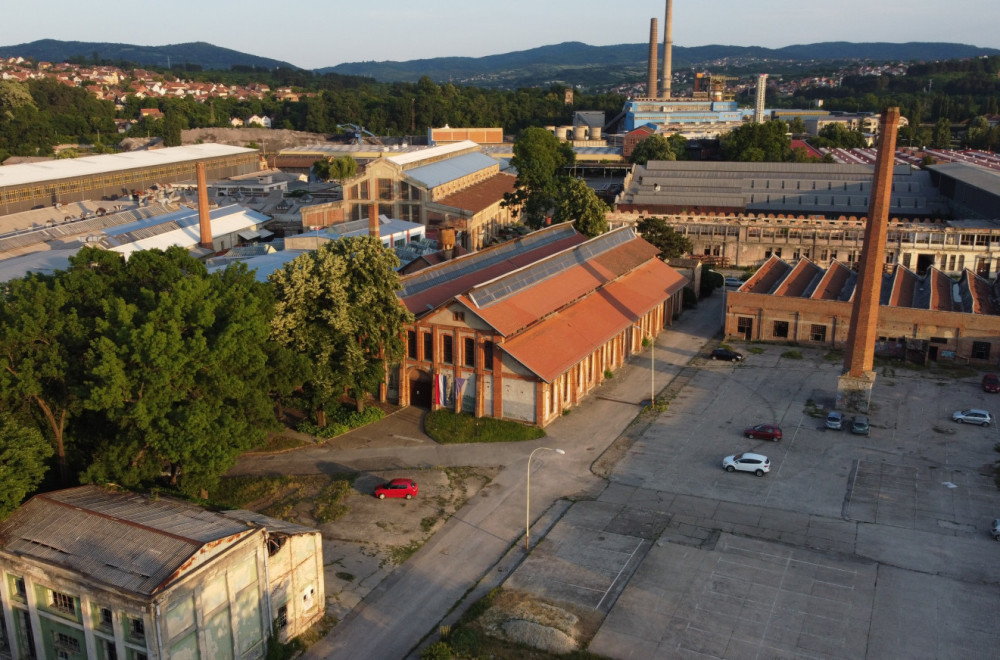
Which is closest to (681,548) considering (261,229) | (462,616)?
(462,616)

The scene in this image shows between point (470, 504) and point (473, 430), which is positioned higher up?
point (473, 430)

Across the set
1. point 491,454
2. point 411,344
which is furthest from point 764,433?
point 411,344

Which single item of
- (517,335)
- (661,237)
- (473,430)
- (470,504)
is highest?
(661,237)

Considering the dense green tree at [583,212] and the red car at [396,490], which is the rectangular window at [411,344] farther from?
the dense green tree at [583,212]

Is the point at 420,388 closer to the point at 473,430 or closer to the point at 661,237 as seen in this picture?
the point at 473,430

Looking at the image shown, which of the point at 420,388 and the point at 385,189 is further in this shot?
the point at 385,189

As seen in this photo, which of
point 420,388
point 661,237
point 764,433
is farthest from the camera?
point 661,237

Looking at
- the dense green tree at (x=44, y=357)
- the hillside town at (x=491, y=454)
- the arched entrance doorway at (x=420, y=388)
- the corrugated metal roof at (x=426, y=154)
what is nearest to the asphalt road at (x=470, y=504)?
the hillside town at (x=491, y=454)
